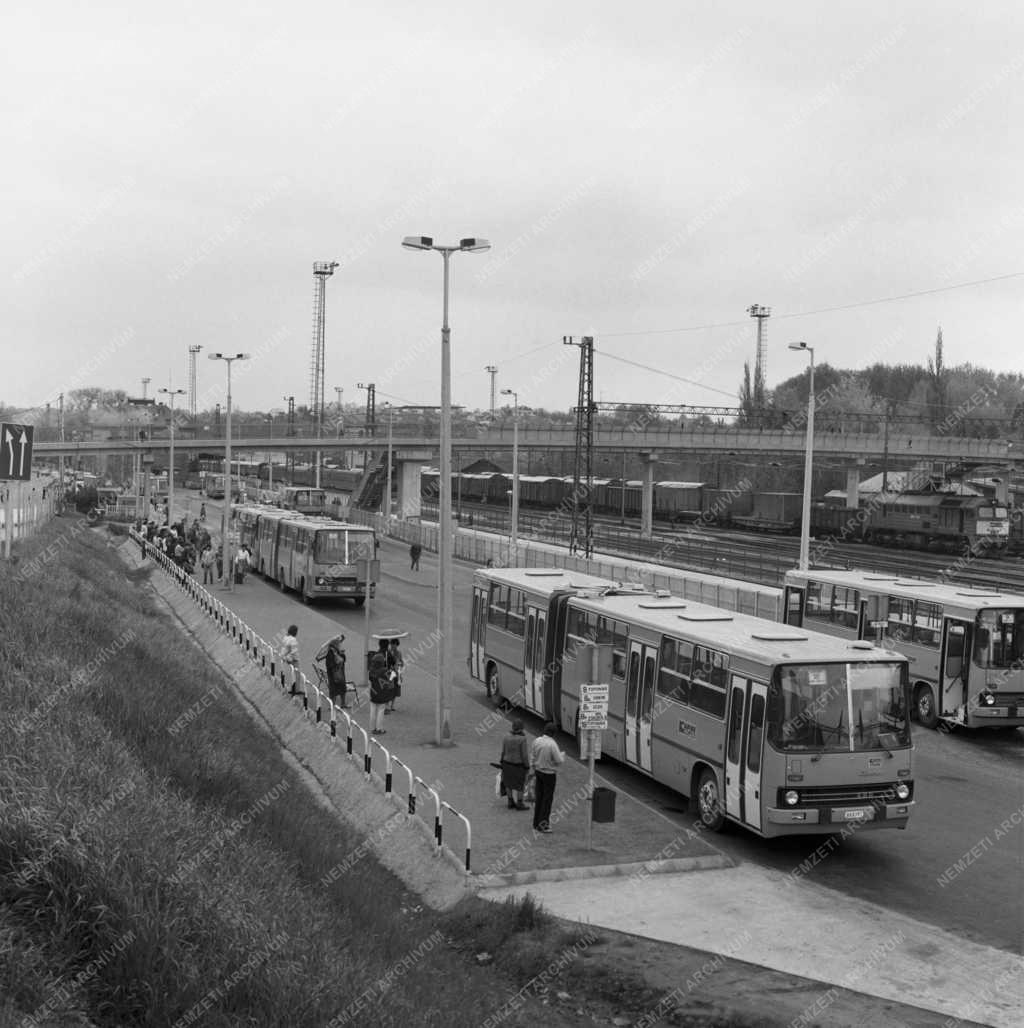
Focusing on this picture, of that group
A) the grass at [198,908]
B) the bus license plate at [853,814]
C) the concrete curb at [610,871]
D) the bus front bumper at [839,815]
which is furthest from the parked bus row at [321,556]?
the bus license plate at [853,814]

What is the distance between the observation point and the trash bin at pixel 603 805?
14.7m

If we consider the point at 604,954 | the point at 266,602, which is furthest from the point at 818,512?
the point at 604,954

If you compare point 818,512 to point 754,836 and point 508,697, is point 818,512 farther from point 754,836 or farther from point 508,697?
point 754,836

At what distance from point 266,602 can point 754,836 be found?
2798 cm

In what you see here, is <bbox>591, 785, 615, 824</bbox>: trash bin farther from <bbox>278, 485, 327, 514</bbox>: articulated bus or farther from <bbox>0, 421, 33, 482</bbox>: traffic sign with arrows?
<bbox>278, 485, 327, 514</bbox>: articulated bus

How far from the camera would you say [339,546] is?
41500mm

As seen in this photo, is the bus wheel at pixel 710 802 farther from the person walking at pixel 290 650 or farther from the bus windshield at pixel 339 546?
the bus windshield at pixel 339 546

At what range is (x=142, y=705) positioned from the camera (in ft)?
53.8

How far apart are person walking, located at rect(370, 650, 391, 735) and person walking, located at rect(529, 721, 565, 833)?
5.68 m

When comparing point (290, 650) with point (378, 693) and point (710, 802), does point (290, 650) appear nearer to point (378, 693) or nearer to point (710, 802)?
point (378, 693)

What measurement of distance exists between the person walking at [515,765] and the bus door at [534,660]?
5538 mm

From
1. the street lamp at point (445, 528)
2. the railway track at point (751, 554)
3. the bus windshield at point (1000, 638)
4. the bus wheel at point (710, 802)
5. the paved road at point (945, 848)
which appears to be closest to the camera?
the paved road at point (945, 848)

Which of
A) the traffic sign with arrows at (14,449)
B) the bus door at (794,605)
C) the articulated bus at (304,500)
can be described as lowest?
the articulated bus at (304,500)

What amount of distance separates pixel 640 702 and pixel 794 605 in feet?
36.2
